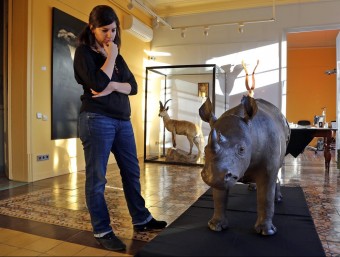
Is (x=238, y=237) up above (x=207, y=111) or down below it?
below

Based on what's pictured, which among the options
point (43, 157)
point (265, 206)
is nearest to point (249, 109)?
point (265, 206)

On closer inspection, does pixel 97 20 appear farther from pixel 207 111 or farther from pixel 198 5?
pixel 198 5

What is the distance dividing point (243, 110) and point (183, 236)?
0.74 m

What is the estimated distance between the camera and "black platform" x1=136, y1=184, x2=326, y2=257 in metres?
1.46

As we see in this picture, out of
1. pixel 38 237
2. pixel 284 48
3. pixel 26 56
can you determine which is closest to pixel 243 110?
pixel 38 237

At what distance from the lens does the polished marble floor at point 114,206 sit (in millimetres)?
1884

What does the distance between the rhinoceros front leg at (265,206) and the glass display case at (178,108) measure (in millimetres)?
3711

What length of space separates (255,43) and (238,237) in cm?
555

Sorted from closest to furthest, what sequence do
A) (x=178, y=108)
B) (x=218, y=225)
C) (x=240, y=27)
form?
(x=218, y=225), (x=178, y=108), (x=240, y=27)

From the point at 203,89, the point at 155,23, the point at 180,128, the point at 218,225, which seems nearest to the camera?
the point at 218,225

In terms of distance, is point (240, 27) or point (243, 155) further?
point (240, 27)

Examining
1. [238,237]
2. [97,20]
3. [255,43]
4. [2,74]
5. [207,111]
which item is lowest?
[238,237]

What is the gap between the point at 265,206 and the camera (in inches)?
64.7

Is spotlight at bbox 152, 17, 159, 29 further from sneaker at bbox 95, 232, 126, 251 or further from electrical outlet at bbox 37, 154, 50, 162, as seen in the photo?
sneaker at bbox 95, 232, 126, 251
